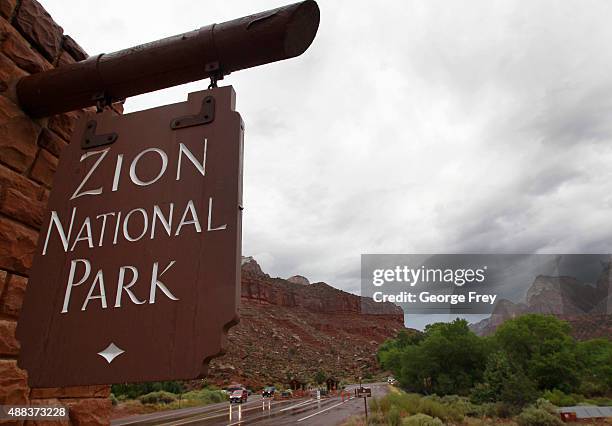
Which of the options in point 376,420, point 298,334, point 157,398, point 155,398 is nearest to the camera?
point 376,420

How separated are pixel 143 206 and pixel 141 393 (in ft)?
135

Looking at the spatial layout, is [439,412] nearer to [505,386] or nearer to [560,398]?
[505,386]

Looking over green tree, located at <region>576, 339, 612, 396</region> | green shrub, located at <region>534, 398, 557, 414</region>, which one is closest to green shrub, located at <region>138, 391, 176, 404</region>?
green shrub, located at <region>534, 398, 557, 414</region>

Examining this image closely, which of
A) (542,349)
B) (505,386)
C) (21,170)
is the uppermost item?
(21,170)

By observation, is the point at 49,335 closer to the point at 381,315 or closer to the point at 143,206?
the point at 143,206

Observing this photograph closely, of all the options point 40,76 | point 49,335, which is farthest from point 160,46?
point 49,335

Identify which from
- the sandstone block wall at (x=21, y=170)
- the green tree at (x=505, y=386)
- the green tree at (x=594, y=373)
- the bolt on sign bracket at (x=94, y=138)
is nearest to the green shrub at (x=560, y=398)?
the green tree at (x=505, y=386)

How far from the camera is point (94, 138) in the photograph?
7.37 ft

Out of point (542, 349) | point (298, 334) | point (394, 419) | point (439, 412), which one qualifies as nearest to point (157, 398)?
point (439, 412)

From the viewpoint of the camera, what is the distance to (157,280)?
6.11 ft

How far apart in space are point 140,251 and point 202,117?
0.69 m

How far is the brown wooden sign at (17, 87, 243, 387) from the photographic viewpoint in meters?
1.74

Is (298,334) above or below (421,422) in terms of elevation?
above

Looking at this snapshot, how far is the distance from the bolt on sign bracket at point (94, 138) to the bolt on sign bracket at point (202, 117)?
37cm
